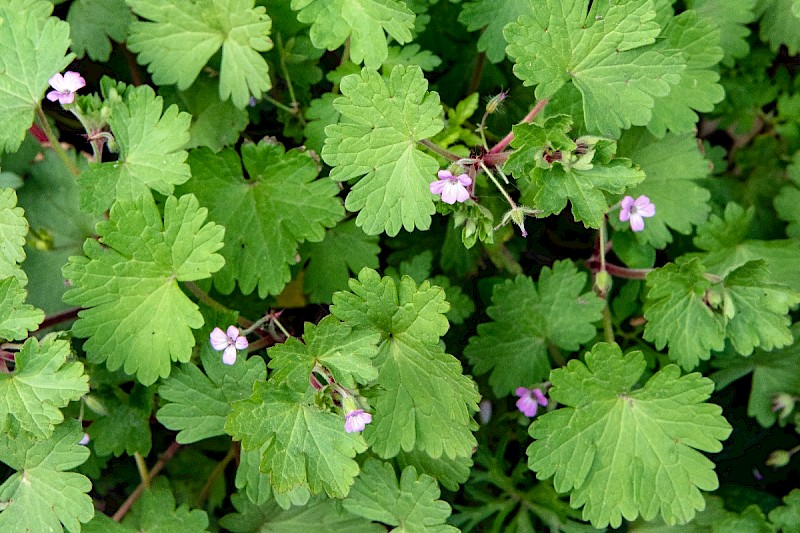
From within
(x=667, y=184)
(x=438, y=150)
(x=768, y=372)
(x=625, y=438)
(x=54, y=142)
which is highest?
(x=438, y=150)

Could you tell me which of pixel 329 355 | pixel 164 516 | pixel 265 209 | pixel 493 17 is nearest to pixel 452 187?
pixel 329 355

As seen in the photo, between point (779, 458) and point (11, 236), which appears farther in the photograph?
point (779, 458)

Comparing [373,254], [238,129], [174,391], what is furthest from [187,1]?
[174,391]

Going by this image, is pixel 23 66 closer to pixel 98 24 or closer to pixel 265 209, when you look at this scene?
pixel 98 24

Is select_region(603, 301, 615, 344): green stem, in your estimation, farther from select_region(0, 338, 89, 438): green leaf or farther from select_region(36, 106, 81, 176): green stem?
select_region(36, 106, 81, 176): green stem

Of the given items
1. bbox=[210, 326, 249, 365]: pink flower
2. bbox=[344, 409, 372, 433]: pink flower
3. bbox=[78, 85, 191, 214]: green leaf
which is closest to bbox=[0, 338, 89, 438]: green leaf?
bbox=[210, 326, 249, 365]: pink flower

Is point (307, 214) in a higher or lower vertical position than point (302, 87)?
lower

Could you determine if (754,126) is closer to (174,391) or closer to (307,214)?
(307,214)
